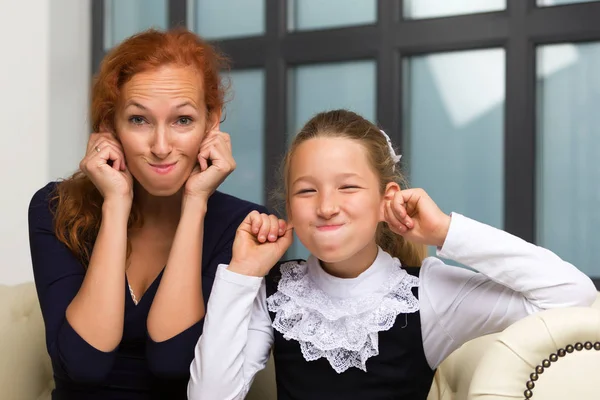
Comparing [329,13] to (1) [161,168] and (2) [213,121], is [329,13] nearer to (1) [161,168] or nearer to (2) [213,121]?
(2) [213,121]

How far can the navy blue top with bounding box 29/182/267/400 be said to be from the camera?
163cm

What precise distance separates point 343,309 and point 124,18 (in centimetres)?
285

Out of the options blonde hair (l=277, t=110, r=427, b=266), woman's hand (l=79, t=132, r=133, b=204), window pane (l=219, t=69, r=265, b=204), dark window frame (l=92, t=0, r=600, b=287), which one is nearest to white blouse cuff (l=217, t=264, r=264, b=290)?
blonde hair (l=277, t=110, r=427, b=266)

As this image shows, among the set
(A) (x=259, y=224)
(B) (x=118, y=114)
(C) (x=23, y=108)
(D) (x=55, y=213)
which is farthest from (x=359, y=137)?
(C) (x=23, y=108)

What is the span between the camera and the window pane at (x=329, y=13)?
11.3 feet

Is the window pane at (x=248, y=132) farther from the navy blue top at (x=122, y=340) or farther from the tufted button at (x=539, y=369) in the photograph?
the tufted button at (x=539, y=369)

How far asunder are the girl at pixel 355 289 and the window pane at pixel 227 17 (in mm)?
2161

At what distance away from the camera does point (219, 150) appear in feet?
5.76

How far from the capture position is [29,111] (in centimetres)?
358

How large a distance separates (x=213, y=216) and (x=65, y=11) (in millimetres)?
2285

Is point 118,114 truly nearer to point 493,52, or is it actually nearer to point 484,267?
point 484,267

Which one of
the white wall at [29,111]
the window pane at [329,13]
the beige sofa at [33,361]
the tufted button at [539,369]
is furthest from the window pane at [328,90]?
the tufted button at [539,369]

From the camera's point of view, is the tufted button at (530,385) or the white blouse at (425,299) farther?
the white blouse at (425,299)

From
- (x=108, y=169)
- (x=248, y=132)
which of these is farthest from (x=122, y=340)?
(x=248, y=132)
